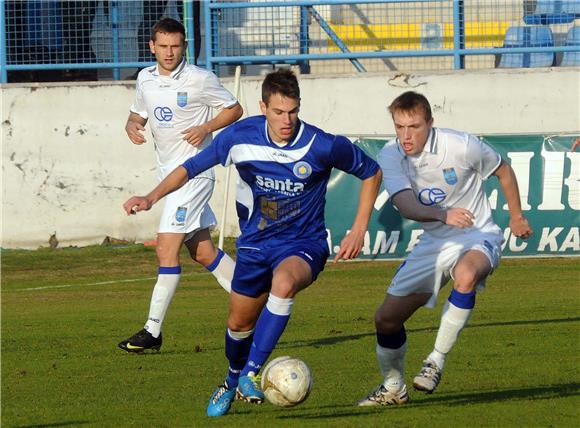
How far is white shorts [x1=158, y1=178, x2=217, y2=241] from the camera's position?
34.6ft

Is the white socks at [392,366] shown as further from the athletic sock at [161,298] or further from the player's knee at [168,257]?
the player's knee at [168,257]

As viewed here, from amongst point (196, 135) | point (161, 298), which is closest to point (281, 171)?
point (196, 135)

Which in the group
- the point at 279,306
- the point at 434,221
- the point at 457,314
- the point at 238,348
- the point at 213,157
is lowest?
Answer: the point at 238,348

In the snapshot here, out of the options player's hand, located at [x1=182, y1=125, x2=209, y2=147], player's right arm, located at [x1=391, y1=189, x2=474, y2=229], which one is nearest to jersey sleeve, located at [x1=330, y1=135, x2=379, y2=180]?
player's right arm, located at [x1=391, y1=189, x2=474, y2=229]

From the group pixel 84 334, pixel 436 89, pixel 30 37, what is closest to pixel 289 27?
pixel 436 89

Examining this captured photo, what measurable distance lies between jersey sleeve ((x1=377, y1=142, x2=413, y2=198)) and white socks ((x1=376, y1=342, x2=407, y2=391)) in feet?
3.10

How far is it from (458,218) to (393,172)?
23.1 inches

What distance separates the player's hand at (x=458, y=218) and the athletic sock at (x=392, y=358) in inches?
32.3

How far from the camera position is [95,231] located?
1928 cm

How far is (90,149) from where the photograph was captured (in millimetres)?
19219

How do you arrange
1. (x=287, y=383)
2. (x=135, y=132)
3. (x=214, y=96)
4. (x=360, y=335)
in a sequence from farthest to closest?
1. (x=360, y=335)
2. (x=214, y=96)
3. (x=135, y=132)
4. (x=287, y=383)

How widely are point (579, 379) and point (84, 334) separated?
4.85 m

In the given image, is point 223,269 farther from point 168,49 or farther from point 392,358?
point 392,358

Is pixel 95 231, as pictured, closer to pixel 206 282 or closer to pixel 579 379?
pixel 206 282
